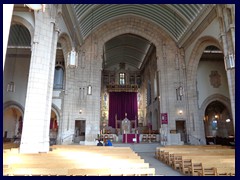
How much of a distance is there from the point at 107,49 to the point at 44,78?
15.8m

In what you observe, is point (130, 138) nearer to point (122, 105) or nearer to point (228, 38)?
point (228, 38)

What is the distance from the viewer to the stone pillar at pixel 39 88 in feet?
23.9

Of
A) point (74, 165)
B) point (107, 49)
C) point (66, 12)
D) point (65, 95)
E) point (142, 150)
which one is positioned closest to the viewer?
point (74, 165)

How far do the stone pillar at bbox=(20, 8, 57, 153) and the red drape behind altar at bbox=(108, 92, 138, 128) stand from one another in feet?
56.8

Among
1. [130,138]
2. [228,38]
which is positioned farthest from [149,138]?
[228,38]

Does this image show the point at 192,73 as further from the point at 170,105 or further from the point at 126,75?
the point at 126,75

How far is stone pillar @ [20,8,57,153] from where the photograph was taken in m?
7.28

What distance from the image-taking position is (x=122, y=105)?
2586 cm

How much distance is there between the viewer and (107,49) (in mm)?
23188

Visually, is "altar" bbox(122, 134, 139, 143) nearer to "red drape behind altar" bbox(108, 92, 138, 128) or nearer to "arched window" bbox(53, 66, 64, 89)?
"arched window" bbox(53, 66, 64, 89)

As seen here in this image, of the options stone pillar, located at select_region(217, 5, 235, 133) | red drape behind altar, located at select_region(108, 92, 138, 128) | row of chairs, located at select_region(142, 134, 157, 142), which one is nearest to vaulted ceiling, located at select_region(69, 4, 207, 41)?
stone pillar, located at select_region(217, 5, 235, 133)

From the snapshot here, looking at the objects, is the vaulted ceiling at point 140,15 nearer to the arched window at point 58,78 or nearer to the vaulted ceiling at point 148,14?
the vaulted ceiling at point 148,14

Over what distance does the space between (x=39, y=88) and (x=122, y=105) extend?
18451 mm

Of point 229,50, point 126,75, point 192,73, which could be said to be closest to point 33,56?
point 229,50
